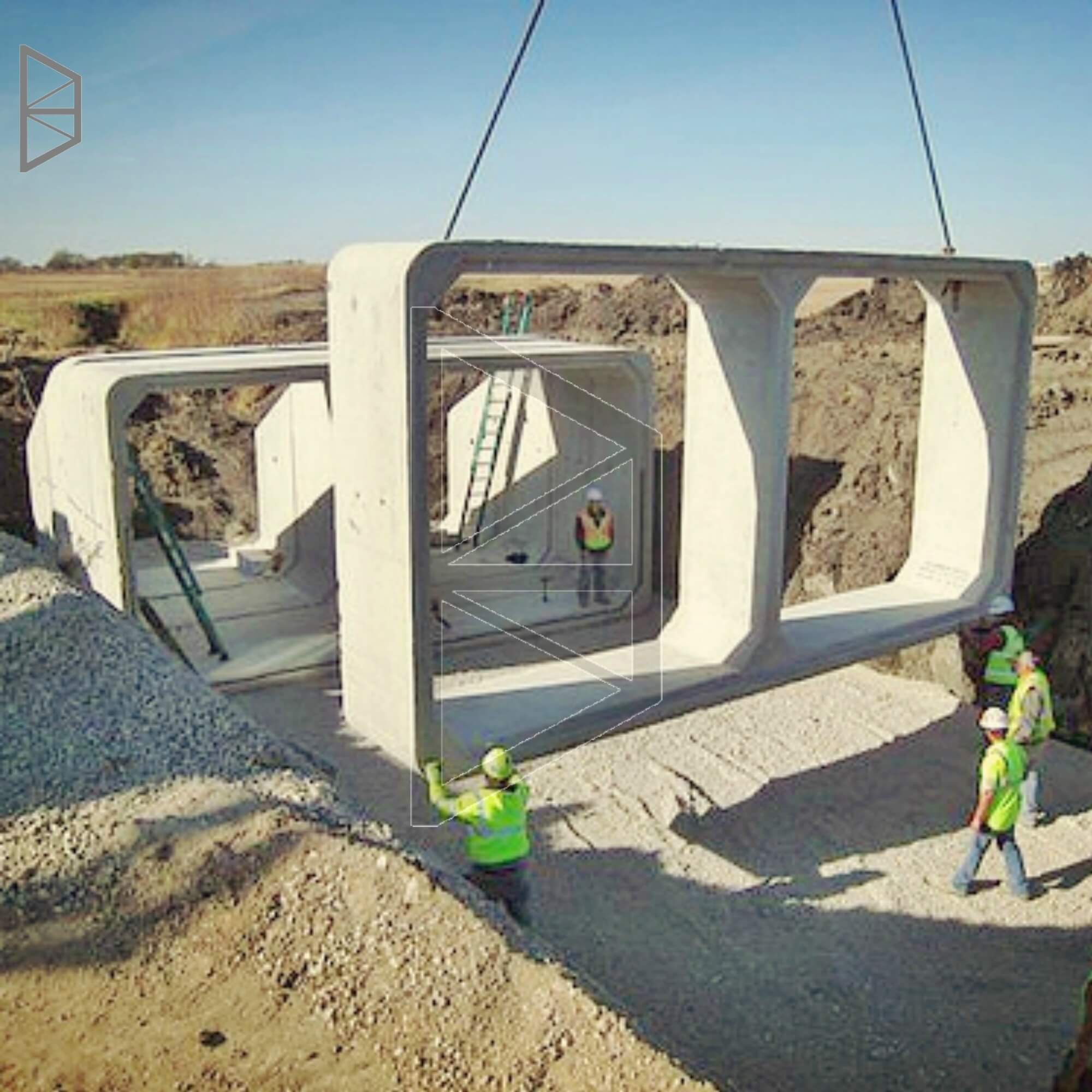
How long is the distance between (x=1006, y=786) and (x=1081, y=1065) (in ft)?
9.50

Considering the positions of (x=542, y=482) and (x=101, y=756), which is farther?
(x=542, y=482)

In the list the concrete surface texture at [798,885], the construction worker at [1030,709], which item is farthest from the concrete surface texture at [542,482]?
the construction worker at [1030,709]

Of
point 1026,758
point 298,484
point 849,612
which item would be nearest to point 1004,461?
A: point 849,612

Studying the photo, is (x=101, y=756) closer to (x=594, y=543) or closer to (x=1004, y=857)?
(x=1004, y=857)

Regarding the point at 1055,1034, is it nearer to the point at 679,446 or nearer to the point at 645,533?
the point at 645,533

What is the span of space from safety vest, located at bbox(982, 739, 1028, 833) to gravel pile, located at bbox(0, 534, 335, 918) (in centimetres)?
500

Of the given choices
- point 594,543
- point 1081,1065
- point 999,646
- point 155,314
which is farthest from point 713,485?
point 155,314

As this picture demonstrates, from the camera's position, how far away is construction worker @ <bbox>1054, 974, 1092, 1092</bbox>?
220 inches

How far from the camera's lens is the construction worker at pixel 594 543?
42.9 ft

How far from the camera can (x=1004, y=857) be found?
8.85 meters

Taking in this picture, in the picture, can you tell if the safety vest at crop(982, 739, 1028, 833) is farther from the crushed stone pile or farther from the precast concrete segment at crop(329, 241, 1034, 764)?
the crushed stone pile

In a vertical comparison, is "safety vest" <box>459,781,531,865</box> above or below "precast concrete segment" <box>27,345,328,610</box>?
below

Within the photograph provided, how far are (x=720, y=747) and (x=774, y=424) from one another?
11.8 ft

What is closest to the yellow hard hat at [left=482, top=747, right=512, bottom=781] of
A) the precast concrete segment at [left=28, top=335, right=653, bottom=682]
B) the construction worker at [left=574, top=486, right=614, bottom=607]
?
the precast concrete segment at [left=28, top=335, right=653, bottom=682]
